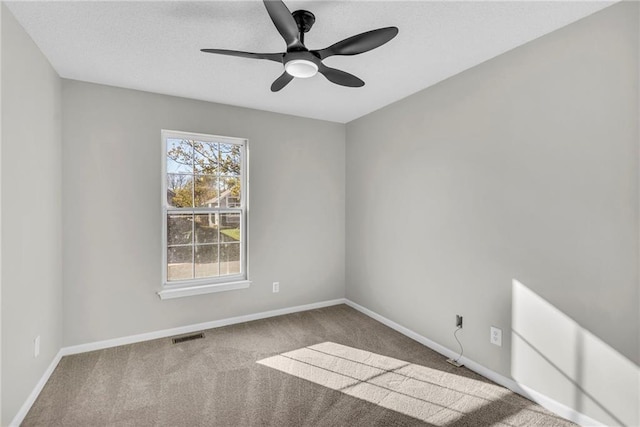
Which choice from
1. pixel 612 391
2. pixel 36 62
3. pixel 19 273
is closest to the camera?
pixel 612 391

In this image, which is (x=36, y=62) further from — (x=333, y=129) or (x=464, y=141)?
(x=464, y=141)

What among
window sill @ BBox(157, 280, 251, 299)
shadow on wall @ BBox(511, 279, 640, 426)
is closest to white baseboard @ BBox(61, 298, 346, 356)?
window sill @ BBox(157, 280, 251, 299)

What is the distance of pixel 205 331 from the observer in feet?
11.0

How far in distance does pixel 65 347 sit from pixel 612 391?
413 centimetres

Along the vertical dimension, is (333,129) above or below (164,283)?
above

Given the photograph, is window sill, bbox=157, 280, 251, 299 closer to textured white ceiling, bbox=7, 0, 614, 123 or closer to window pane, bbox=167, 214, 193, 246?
window pane, bbox=167, 214, 193, 246

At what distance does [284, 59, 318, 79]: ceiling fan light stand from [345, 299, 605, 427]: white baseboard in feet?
8.55

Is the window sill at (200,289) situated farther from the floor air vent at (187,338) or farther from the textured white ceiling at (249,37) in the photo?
the textured white ceiling at (249,37)

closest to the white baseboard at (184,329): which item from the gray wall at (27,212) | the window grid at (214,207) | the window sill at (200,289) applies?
the gray wall at (27,212)

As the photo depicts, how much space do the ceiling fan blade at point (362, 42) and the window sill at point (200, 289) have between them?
2.59m

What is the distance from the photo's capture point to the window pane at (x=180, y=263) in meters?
3.31

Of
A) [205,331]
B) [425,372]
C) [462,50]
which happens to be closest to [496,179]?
[462,50]

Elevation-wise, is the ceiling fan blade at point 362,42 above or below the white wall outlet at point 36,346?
above

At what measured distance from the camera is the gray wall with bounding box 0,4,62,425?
183cm
